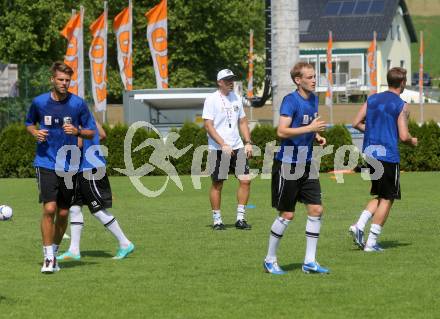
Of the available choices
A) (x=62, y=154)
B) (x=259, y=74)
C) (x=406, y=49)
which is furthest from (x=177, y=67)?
(x=62, y=154)

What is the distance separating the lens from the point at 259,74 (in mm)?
61812

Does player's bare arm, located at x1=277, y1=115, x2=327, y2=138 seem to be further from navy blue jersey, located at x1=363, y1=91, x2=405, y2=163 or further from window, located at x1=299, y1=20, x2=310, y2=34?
window, located at x1=299, y1=20, x2=310, y2=34

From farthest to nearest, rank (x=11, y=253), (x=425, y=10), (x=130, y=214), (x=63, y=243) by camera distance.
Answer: (x=425, y=10), (x=130, y=214), (x=63, y=243), (x=11, y=253)

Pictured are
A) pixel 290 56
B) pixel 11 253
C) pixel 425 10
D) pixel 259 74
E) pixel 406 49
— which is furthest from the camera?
pixel 425 10

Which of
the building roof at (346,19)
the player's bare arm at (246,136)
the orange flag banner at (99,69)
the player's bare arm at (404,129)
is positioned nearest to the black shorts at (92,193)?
the player's bare arm at (246,136)

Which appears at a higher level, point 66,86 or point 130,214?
point 66,86

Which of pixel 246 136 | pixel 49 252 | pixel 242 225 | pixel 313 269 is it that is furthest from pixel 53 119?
pixel 242 225

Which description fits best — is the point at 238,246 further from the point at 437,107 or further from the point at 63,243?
the point at 437,107

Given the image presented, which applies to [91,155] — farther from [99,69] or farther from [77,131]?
[99,69]

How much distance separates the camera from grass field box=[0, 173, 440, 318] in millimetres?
7894

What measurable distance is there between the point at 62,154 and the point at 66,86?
2.23 ft

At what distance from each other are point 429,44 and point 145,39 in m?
96.0

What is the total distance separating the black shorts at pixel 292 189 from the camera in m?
9.64

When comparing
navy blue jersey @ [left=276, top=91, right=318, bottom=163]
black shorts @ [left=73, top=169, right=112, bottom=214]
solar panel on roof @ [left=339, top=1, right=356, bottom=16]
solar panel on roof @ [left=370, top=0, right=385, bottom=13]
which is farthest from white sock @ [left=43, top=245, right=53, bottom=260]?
solar panel on roof @ [left=339, top=1, right=356, bottom=16]
